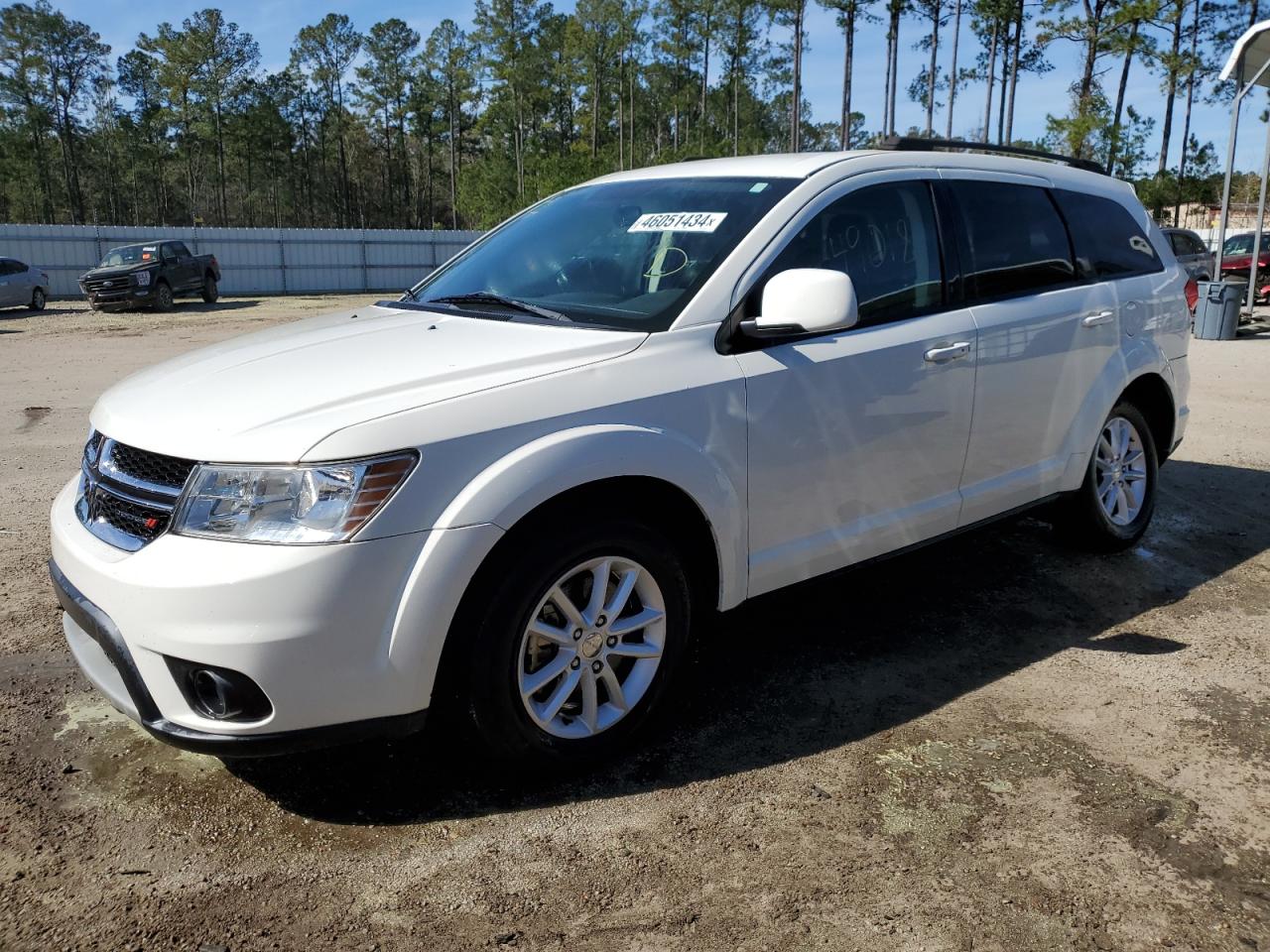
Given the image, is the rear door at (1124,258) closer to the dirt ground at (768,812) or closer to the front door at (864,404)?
the front door at (864,404)

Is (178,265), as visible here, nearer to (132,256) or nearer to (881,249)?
(132,256)

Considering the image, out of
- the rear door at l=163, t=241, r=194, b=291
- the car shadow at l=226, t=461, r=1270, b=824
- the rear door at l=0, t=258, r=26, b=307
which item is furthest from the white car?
the rear door at l=163, t=241, r=194, b=291

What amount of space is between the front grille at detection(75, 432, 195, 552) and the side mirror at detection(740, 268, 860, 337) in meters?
1.71

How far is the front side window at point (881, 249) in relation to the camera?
139 inches

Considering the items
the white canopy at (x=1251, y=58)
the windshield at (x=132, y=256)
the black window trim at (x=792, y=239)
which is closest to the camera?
the black window trim at (x=792, y=239)

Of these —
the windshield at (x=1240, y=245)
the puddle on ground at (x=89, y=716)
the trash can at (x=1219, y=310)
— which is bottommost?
the puddle on ground at (x=89, y=716)

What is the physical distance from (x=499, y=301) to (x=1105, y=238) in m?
2.99

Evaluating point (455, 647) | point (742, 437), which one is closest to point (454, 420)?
point (455, 647)

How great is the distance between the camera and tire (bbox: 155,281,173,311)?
25.4 meters

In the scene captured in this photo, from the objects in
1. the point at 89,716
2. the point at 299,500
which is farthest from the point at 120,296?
the point at 299,500

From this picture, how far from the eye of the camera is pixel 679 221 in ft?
11.7

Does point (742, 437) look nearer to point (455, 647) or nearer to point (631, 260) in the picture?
point (631, 260)

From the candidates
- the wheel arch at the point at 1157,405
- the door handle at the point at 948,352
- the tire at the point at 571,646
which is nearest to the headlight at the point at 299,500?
the tire at the point at 571,646

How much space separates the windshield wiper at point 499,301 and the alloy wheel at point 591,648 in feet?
2.92
